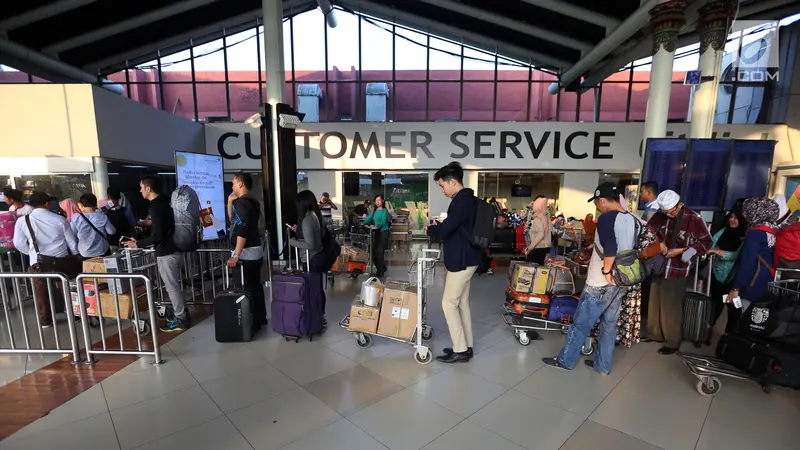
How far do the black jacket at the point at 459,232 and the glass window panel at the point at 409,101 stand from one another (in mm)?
9960

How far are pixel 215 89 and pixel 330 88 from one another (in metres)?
4.23

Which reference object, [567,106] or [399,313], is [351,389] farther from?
[567,106]

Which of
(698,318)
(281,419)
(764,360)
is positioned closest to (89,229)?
(281,419)

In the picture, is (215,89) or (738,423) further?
(215,89)

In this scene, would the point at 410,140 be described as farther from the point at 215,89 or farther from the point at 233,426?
the point at 233,426

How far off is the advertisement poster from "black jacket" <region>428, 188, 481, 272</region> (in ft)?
17.7

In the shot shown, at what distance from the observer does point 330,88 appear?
12.6 meters

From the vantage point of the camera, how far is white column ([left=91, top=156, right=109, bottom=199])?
723 centimetres

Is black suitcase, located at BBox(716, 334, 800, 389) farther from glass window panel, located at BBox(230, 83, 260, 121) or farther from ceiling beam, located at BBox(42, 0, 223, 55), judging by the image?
ceiling beam, located at BBox(42, 0, 223, 55)

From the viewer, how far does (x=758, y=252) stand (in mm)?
3381

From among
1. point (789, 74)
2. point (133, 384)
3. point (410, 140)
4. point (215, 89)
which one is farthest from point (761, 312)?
point (215, 89)

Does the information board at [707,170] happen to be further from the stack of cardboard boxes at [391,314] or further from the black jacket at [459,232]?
the stack of cardboard boxes at [391,314]

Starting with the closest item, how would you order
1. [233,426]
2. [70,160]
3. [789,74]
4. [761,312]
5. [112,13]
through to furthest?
[233,426]
[761,312]
[70,160]
[112,13]
[789,74]

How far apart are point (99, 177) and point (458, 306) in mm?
8200
